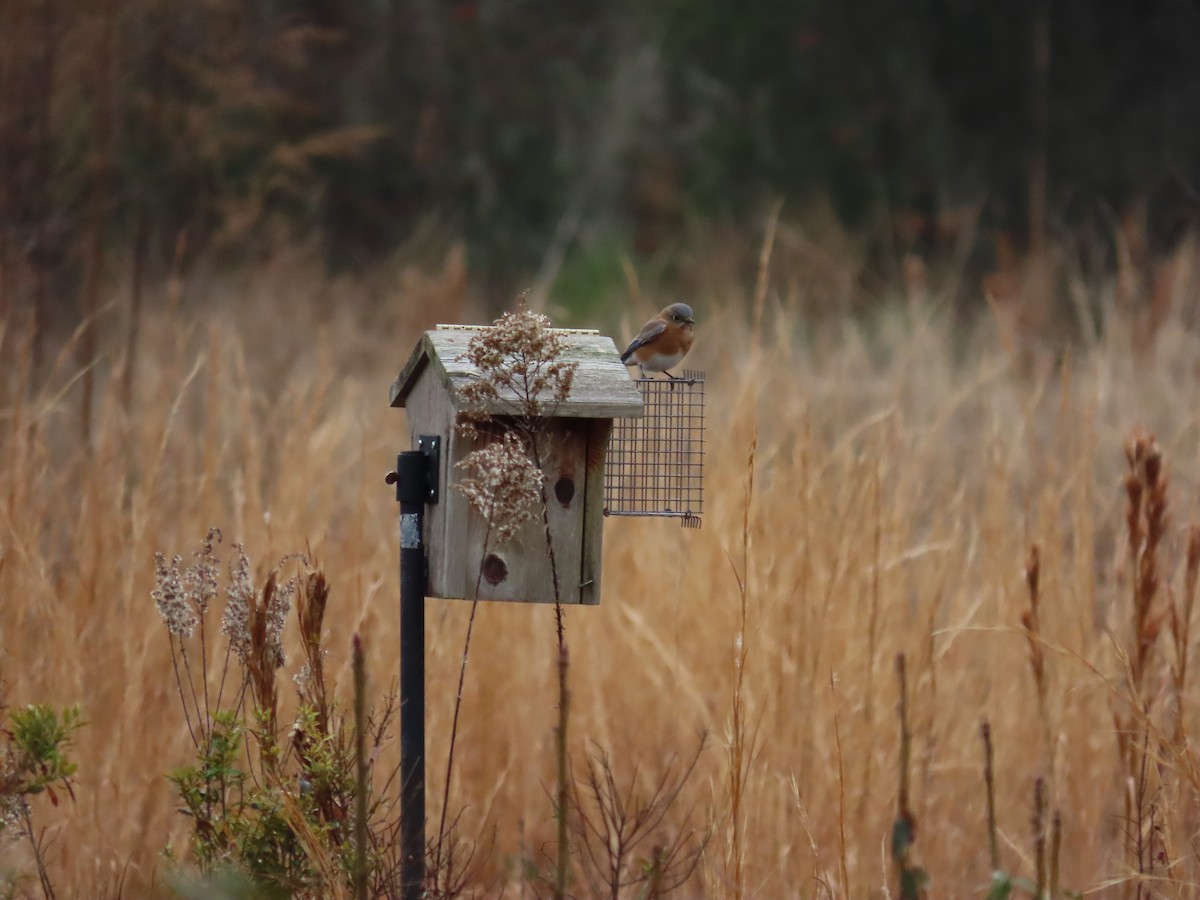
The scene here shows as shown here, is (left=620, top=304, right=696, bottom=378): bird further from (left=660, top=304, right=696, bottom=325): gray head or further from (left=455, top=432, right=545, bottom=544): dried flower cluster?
(left=455, top=432, right=545, bottom=544): dried flower cluster

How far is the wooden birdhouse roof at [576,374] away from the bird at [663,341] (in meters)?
0.44

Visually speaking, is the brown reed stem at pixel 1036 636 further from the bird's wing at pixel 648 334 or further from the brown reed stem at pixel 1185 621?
the bird's wing at pixel 648 334

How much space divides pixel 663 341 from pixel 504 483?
0.88 m

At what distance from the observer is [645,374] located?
301 cm

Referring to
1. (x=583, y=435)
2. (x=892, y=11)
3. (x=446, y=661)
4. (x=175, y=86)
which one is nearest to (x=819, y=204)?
(x=892, y=11)

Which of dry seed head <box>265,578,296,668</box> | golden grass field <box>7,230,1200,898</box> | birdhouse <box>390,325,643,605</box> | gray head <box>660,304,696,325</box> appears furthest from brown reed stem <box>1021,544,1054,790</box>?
dry seed head <box>265,578,296,668</box>

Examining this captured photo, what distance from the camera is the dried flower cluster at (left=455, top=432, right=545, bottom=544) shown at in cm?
192

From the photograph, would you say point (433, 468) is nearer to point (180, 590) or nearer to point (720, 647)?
point (180, 590)

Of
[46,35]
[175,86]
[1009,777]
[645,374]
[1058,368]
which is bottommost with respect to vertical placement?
[1009,777]

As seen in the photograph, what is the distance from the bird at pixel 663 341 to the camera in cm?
274

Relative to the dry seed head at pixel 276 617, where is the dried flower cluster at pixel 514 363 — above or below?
above

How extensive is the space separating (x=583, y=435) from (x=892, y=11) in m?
9.92

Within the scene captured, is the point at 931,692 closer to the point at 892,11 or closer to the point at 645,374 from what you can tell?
the point at 645,374

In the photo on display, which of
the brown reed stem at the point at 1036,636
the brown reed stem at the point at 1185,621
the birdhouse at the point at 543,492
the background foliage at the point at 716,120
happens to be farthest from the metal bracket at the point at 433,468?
the background foliage at the point at 716,120
